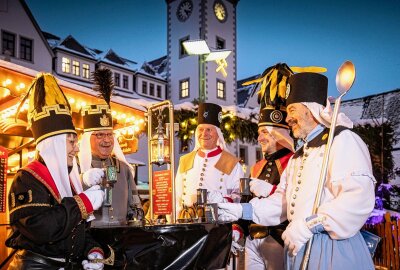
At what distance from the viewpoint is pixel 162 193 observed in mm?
4223

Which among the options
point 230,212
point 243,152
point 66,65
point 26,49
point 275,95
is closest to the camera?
point 230,212

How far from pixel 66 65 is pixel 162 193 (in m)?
28.2

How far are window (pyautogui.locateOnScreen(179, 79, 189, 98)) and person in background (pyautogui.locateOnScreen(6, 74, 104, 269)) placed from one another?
32659 millimetres

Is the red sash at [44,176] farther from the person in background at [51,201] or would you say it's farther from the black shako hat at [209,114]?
the black shako hat at [209,114]

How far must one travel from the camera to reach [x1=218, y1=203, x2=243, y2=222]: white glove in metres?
3.72

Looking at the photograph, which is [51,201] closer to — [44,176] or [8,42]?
[44,176]

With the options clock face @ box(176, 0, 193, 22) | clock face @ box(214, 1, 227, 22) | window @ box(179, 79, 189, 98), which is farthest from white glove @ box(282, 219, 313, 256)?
clock face @ box(176, 0, 193, 22)

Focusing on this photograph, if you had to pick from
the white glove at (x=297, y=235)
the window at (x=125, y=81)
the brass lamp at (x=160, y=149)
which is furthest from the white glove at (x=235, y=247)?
the window at (x=125, y=81)

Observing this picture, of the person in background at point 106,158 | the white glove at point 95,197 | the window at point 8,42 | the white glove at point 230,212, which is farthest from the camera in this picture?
the window at point 8,42

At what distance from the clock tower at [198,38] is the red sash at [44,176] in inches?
1216

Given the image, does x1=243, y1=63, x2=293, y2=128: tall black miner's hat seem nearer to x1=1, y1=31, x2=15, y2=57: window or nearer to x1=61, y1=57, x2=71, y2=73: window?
x1=1, y1=31, x2=15, y2=57: window

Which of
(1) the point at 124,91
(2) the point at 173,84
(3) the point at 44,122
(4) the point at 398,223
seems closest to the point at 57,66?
(1) the point at 124,91

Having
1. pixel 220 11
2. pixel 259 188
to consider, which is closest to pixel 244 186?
pixel 259 188

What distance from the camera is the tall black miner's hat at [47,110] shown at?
3336 millimetres
